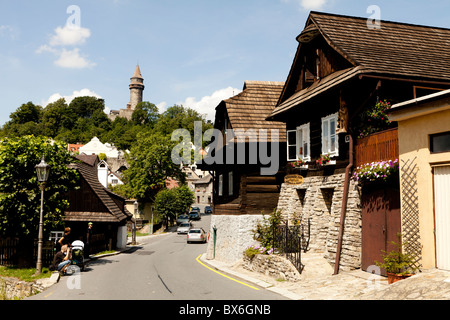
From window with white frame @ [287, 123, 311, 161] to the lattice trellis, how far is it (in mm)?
7291

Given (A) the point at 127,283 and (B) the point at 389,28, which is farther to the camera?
(B) the point at 389,28

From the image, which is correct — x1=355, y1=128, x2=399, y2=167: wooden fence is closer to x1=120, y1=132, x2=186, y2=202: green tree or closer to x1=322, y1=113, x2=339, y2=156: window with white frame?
x1=322, y1=113, x2=339, y2=156: window with white frame

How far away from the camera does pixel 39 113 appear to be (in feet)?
454

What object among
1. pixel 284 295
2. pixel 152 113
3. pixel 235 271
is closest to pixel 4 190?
pixel 235 271

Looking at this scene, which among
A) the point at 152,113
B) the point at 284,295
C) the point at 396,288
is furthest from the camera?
the point at 152,113

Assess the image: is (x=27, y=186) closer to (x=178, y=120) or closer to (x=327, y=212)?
(x=327, y=212)

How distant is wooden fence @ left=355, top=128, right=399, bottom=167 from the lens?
13.2m

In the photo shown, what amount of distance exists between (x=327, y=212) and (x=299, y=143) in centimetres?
423

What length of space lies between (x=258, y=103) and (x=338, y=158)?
10.9m

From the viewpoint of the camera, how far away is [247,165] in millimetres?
24969

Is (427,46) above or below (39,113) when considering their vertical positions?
below

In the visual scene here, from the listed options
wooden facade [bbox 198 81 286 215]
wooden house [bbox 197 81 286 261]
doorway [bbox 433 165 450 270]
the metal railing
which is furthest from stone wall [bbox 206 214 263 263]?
doorway [bbox 433 165 450 270]

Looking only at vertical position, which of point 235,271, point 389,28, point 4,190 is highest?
point 389,28

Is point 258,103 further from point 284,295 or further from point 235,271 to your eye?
point 284,295
